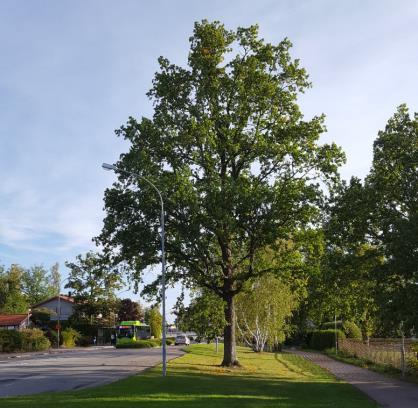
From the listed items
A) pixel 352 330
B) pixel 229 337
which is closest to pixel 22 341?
pixel 352 330

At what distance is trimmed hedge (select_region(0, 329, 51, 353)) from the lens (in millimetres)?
54903

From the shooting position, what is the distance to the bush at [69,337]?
69688 millimetres

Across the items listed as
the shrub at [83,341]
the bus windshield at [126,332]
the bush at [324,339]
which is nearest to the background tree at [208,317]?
the bush at [324,339]

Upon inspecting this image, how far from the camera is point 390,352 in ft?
103

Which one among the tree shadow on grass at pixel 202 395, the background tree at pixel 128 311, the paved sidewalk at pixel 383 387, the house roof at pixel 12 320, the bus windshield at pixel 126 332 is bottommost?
the paved sidewalk at pixel 383 387

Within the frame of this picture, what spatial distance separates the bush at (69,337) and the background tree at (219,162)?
142ft

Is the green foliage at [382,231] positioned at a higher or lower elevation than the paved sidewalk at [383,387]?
higher

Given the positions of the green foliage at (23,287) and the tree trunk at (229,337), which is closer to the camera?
the tree trunk at (229,337)

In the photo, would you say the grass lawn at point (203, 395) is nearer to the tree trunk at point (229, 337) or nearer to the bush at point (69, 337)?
the tree trunk at point (229, 337)

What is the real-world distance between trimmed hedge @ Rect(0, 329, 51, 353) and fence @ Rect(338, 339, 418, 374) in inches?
1284

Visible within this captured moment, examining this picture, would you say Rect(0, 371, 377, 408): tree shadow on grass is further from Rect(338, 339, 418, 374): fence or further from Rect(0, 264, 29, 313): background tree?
Rect(0, 264, 29, 313): background tree

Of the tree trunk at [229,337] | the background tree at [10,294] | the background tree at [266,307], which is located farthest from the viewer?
the background tree at [10,294]

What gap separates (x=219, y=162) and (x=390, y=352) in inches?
564

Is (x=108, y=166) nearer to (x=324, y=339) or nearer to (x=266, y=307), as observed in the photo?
(x=266, y=307)
